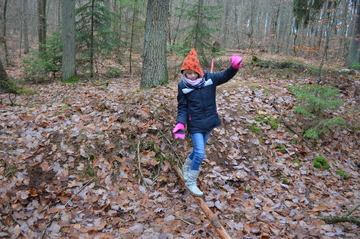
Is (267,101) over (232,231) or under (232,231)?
over

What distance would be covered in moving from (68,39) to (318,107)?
10693 millimetres

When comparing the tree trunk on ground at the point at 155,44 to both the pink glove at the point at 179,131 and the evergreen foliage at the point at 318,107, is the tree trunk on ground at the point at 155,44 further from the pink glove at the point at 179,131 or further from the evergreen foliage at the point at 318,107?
the evergreen foliage at the point at 318,107

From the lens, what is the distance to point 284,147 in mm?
5566

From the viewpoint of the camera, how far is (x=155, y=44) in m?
6.91

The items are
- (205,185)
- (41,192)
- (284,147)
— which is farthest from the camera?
(284,147)

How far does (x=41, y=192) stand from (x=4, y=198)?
478 mm

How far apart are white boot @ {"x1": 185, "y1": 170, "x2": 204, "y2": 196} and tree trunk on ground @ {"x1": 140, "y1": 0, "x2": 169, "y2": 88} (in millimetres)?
4041

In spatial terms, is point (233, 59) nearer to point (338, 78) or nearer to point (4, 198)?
point (4, 198)

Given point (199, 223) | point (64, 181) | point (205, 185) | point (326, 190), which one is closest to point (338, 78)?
point (326, 190)

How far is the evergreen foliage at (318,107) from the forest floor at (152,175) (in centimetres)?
34

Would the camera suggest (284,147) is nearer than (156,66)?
Yes

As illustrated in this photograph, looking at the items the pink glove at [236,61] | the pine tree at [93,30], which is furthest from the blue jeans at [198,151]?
the pine tree at [93,30]

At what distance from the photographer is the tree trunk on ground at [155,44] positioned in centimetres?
674

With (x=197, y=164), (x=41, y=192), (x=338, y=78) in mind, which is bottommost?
(x=41, y=192)
